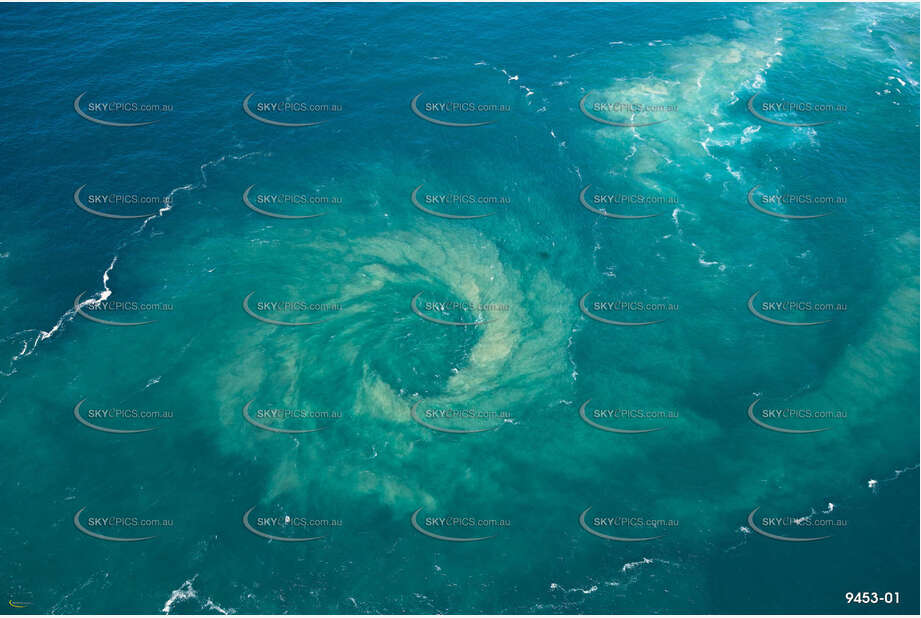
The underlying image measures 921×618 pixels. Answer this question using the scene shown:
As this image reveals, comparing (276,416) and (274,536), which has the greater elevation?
(276,416)

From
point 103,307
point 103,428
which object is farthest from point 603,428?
point 103,307

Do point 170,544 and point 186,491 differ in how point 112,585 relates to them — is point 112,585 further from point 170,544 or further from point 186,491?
point 186,491

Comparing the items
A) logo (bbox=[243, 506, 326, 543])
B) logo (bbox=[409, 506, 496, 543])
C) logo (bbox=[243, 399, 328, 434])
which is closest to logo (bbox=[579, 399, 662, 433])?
logo (bbox=[409, 506, 496, 543])

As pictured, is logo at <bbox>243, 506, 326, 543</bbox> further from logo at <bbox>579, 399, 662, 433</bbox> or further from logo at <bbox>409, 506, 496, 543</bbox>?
logo at <bbox>579, 399, 662, 433</bbox>

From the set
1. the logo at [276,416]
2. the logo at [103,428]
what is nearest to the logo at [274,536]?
the logo at [276,416]

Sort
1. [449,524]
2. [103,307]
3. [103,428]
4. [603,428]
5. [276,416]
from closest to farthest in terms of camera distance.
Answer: [449,524] < [103,428] < [603,428] < [276,416] < [103,307]

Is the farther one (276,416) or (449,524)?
(276,416)

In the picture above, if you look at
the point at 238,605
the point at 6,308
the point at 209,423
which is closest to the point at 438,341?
the point at 209,423

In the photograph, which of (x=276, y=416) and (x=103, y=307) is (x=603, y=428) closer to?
(x=276, y=416)

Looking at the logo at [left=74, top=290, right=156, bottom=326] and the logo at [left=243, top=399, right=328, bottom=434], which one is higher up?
the logo at [left=74, top=290, right=156, bottom=326]

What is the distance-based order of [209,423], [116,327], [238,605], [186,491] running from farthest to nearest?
[116,327]
[209,423]
[186,491]
[238,605]

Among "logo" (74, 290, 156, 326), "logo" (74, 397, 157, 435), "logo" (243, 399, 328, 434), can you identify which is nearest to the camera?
"logo" (74, 397, 157, 435)
